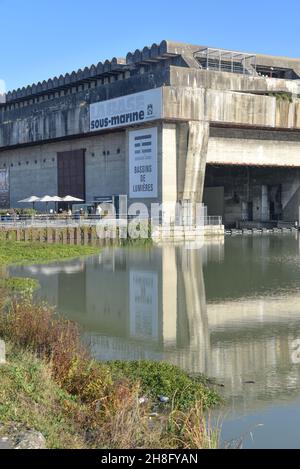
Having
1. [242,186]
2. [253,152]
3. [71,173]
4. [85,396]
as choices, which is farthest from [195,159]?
[85,396]

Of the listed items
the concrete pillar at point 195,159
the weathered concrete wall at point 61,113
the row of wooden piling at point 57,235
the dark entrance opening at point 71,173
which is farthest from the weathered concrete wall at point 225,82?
the row of wooden piling at point 57,235

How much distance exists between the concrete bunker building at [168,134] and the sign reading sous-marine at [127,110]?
84 mm

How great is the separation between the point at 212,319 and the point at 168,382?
7306mm

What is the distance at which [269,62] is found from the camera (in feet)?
208

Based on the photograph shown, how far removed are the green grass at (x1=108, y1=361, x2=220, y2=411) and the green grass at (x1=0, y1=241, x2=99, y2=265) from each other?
19.3 meters

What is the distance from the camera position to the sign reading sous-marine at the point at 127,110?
158 ft

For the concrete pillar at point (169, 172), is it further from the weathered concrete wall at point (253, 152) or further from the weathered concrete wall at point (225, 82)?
the weathered concrete wall at point (225, 82)

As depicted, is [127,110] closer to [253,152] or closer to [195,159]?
[195,159]

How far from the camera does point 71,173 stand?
60.6 meters

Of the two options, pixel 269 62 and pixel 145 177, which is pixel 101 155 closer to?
pixel 145 177

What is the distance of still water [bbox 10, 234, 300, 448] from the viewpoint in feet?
34.5

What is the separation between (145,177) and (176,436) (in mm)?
43351

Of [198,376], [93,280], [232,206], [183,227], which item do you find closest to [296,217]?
[232,206]

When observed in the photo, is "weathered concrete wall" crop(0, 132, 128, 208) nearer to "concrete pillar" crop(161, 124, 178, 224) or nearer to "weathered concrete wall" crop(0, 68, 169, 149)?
"weathered concrete wall" crop(0, 68, 169, 149)
